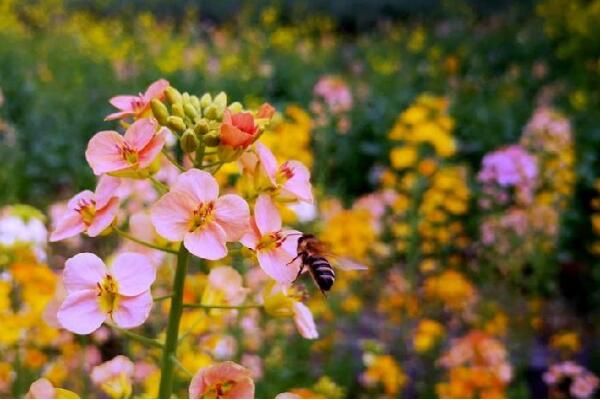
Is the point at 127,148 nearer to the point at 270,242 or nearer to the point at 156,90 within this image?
the point at 156,90

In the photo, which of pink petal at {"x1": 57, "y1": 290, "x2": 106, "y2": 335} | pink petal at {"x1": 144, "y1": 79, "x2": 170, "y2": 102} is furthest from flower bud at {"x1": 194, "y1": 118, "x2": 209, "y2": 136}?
pink petal at {"x1": 57, "y1": 290, "x2": 106, "y2": 335}

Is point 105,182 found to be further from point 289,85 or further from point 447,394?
point 289,85

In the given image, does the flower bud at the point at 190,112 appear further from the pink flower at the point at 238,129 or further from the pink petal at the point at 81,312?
the pink petal at the point at 81,312

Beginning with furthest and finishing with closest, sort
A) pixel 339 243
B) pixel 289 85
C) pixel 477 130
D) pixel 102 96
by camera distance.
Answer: pixel 289 85, pixel 102 96, pixel 477 130, pixel 339 243

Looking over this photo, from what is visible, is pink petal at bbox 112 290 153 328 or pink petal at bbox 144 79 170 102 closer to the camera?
pink petal at bbox 112 290 153 328

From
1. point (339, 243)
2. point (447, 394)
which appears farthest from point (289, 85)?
point (447, 394)

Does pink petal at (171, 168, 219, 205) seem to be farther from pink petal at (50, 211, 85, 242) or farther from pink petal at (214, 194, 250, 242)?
pink petal at (50, 211, 85, 242)

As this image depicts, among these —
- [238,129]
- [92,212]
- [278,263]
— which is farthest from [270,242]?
[92,212]
